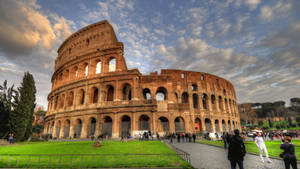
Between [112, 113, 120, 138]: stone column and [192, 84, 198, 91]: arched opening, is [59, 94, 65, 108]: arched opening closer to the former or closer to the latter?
[112, 113, 120, 138]: stone column

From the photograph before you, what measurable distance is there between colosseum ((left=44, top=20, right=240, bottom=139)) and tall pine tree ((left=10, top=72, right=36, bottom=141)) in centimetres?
635

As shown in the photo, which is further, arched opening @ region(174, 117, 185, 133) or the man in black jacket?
arched opening @ region(174, 117, 185, 133)

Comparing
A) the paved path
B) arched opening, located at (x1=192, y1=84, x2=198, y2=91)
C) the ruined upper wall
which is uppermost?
the ruined upper wall

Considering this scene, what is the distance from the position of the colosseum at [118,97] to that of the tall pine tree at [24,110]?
635 centimetres

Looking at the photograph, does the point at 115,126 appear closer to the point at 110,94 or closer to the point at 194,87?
the point at 110,94

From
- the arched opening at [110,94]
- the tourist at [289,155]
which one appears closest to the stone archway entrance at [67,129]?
the arched opening at [110,94]

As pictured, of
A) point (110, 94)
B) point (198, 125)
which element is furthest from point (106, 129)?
point (198, 125)

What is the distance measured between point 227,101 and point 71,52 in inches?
1416

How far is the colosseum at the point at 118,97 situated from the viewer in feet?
79.8

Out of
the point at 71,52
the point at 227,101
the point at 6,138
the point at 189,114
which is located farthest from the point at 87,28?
the point at 227,101

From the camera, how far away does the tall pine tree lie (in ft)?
64.6

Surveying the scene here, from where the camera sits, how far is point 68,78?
32.4 meters

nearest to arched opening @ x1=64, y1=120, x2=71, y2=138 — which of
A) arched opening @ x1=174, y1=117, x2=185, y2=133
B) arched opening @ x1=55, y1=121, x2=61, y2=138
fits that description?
arched opening @ x1=55, y1=121, x2=61, y2=138

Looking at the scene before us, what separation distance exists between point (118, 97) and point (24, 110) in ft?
40.6
